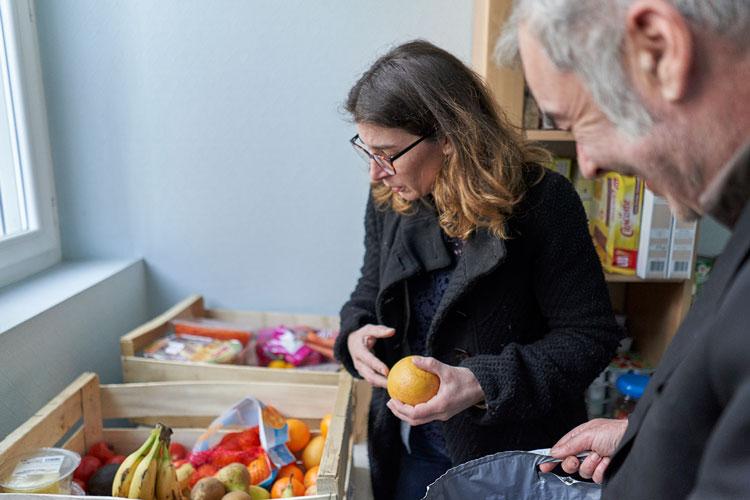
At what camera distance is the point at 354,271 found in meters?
1.85

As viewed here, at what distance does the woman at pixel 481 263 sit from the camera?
0.92 m

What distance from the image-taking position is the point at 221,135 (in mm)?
1732

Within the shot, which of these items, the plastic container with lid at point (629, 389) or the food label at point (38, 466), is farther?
the plastic container with lid at point (629, 389)

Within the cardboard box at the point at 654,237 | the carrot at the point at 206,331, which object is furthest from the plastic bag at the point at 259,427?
the cardboard box at the point at 654,237

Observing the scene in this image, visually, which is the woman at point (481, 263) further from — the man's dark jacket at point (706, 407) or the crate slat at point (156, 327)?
the crate slat at point (156, 327)

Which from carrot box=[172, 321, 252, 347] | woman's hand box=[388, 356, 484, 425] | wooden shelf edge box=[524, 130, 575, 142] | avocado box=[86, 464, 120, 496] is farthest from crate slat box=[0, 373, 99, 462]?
wooden shelf edge box=[524, 130, 575, 142]

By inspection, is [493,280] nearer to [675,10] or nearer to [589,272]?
[589,272]

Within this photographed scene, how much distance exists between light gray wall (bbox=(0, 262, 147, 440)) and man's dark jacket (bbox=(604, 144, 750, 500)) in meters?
1.19

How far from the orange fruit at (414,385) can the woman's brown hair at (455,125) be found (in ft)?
0.81

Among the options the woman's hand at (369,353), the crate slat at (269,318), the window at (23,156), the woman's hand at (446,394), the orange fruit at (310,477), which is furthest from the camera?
the crate slat at (269,318)

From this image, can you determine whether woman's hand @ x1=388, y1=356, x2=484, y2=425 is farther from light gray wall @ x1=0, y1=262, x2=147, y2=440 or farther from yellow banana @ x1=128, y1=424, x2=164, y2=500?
light gray wall @ x1=0, y1=262, x2=147, y2=440

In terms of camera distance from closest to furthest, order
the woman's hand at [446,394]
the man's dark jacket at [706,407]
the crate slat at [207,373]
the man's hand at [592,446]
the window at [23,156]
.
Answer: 1. the man's dark jacket at [706,407]
2. the man's hand at [592,446]
3. the woman's hand at [446,394]
4. the crate slat at [207,373]
5. the window at [23,156]

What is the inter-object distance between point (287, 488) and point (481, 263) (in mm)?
590

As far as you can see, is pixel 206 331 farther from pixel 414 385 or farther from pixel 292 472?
pixel 414 385
